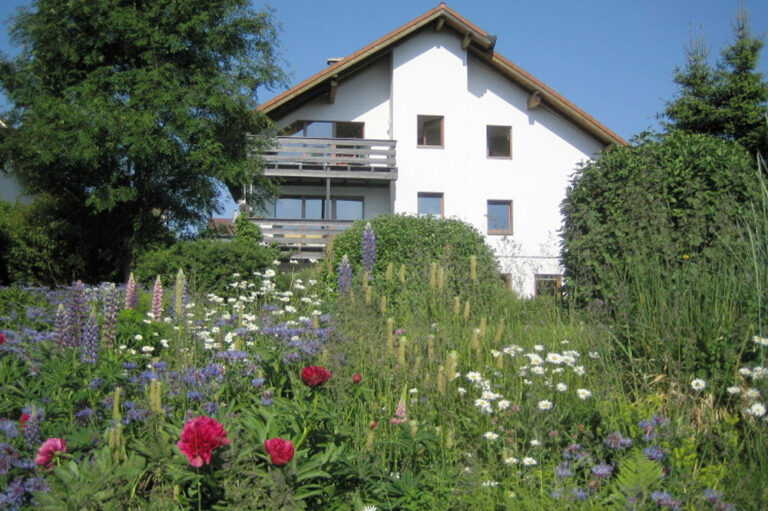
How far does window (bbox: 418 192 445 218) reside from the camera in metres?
22.4

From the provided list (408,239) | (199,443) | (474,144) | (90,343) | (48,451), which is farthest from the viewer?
(474,144)

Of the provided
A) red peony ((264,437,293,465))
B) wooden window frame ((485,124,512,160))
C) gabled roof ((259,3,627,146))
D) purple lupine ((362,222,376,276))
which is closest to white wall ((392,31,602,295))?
wooden window frame ((485,124,512,160))

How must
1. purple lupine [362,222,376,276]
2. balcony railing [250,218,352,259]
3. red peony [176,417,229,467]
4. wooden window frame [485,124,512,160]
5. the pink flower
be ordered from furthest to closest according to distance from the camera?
wooden window frame [485,124,512,160] < balcony railing [250,218,352,259] < purple lupine [362,222,376,276] < the pink flower < red peony [176,417,229,467]

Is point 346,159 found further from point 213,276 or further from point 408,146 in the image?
point 213,276

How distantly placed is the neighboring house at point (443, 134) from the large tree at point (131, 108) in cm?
485

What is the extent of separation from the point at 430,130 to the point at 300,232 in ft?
20.5

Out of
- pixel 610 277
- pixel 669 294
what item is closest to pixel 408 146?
pixel 610 277

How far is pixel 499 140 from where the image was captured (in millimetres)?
23375

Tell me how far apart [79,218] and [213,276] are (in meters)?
6.58

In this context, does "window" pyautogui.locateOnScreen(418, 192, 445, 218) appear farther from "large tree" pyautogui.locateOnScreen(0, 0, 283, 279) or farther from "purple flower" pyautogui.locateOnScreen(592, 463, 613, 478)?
"purple flower" pyautogui.locateOnScreen(592, 463, 613, 478)

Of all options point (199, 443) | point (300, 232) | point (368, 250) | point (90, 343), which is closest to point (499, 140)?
point (300, 232)

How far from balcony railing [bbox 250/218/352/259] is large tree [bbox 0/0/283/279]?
10.9ft

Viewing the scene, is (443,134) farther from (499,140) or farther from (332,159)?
(332,159)

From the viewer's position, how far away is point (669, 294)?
472 cm
